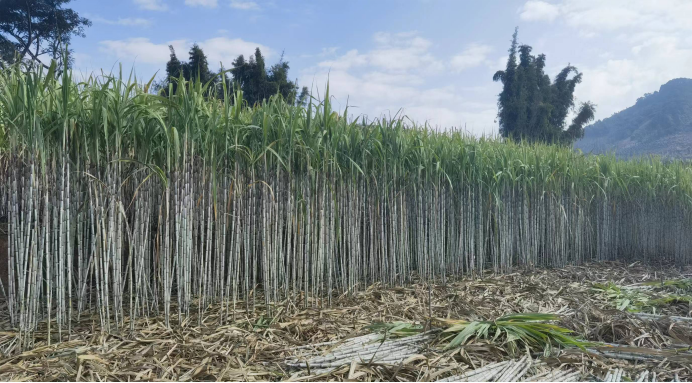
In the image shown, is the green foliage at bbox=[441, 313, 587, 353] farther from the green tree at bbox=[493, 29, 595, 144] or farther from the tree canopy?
the green tree at bbox=[493, 29, 595, 144]

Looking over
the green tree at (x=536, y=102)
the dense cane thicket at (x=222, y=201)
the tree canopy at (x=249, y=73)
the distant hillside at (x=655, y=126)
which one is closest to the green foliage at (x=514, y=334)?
the dense cane thicket at (x=222, y=201)

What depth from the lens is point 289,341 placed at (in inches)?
97.3

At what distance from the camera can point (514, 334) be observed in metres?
2.29

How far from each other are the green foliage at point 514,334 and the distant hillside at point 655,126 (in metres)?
30.8

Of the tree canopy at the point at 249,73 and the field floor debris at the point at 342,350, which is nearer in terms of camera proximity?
the field floor debris at the point at 342,350

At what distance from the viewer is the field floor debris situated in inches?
79.8

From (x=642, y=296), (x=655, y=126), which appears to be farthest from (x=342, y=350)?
(x=655, y=126)

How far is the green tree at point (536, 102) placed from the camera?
62.2 ft

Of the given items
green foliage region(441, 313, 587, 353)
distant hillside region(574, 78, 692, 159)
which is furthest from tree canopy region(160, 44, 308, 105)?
distant hillside region(574, 78, 692, 159)

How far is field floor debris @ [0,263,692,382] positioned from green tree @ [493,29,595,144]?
17.1 meters

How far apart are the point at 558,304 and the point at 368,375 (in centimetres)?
219

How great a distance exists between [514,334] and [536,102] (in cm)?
1883

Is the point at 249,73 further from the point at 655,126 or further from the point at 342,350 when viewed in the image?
the point at 655,126

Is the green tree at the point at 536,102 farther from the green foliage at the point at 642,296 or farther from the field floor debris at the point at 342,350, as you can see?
the field floor debris at the point at 342,350
